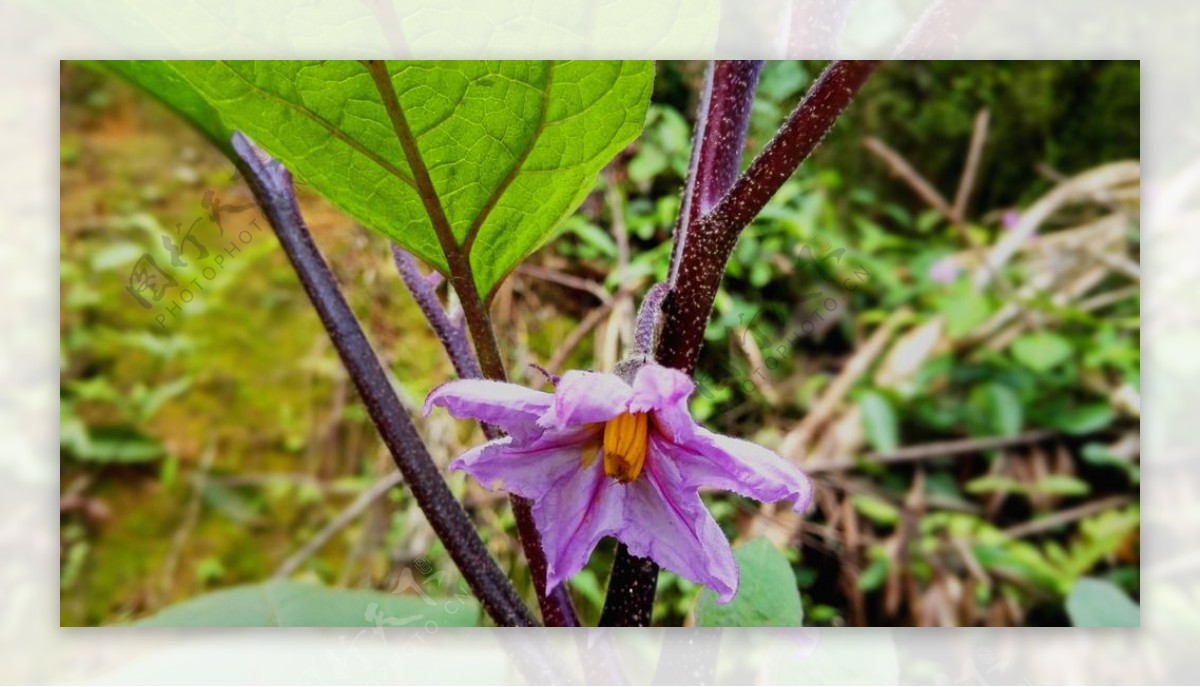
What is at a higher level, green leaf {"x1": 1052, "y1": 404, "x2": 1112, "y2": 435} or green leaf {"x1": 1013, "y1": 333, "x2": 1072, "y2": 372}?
green leaf {"x1": 1013, "y1": 333, "x2": 1072, "y2": 372}

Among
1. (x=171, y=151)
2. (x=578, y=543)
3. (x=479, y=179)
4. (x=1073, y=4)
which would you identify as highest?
(x=1073, y=4)

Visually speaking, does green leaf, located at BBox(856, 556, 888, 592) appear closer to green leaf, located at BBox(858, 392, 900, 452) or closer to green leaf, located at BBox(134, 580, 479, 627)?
green leaf, located at BBox(858, 392, 900, 452)

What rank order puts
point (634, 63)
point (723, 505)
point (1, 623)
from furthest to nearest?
point (723, 505), point (1, 623), point (634, 63)

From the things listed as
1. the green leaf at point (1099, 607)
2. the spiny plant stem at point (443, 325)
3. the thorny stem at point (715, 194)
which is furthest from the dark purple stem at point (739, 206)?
the green leaf at point (1099, 607)

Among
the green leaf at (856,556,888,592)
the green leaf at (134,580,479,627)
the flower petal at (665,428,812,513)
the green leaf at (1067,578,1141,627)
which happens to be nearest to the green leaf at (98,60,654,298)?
the flower petal at (665,428,812,513)

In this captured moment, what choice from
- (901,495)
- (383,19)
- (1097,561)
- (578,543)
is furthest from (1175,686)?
(383,19)

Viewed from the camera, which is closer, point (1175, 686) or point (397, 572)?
point (1175, 686)

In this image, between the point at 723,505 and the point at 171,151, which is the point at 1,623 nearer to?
the point at 171,151

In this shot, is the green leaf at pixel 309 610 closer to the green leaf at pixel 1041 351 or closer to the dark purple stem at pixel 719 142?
the dark purple stem at pixel 719 142
